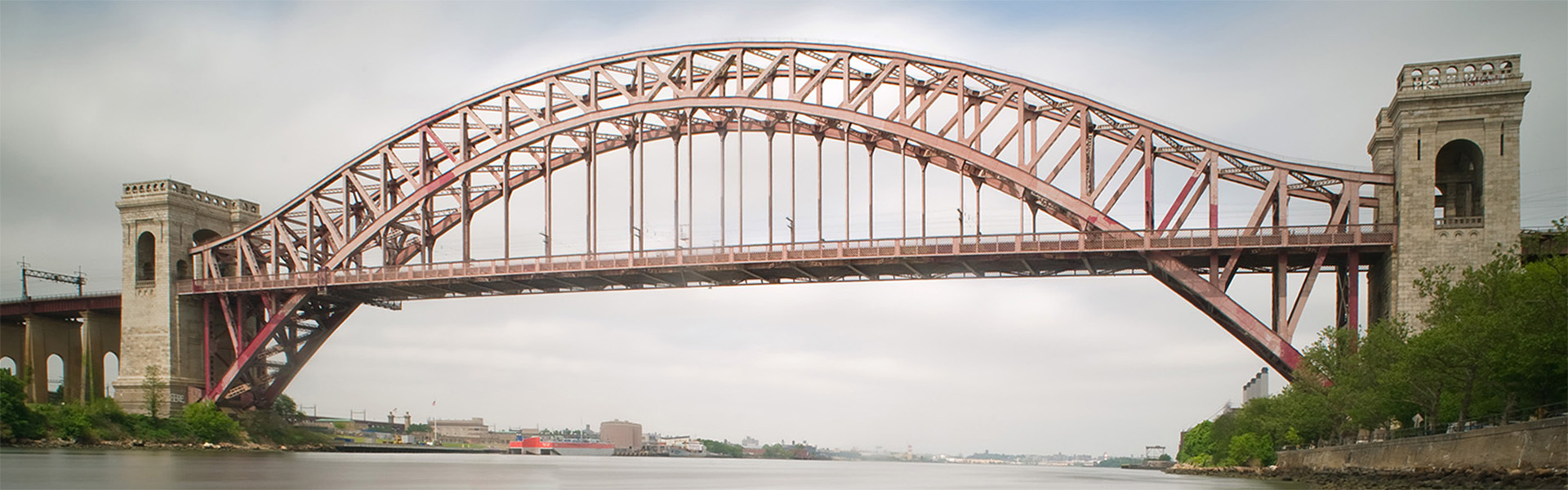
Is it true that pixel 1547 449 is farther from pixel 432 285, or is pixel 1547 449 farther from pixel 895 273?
pixel 432 285

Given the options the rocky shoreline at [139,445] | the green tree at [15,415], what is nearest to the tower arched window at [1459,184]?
the rocky shoreline at [139,445]

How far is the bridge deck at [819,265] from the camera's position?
48.2 m

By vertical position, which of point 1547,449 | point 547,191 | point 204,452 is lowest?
point 204,452

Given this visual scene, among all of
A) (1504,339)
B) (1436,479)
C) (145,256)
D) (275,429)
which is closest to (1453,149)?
(1504,339)

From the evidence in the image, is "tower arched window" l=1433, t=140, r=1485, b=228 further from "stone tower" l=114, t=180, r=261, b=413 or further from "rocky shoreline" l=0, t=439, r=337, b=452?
"stone tower" l=114, t=180, r=261, b=413

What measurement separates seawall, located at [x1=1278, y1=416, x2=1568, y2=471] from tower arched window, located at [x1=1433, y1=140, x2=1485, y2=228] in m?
9.43

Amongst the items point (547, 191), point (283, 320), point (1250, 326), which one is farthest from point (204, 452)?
point (1250, 326)

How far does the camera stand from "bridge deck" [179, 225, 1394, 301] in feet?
158

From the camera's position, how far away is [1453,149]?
154 feet

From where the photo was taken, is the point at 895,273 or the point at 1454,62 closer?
the point at 1454,62

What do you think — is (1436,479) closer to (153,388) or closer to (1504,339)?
(1504,339)

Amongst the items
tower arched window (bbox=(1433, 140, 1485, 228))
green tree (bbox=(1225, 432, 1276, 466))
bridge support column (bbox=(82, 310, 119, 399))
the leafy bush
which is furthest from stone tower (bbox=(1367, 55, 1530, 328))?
bridge support column (bbox=(82, 310, 119, 399))

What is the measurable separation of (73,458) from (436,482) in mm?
15000

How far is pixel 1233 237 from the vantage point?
4812 centimetres
